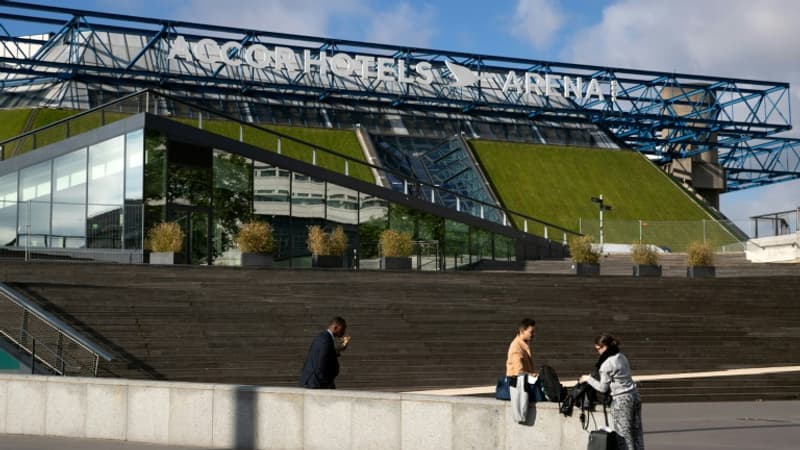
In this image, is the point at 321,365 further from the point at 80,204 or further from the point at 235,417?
the point at 80,204

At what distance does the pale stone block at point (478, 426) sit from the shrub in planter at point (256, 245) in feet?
60.0

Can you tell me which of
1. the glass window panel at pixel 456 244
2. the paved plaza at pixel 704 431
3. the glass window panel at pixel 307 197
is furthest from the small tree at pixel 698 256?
the paved plaza at pixel 704 431

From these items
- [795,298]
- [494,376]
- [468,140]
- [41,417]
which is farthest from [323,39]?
[41,417]

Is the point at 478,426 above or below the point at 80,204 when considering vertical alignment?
below

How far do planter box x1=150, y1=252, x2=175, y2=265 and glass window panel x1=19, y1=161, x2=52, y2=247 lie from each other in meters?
3.38

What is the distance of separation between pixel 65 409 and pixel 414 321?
10.8m

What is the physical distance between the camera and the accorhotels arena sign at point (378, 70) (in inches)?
2317

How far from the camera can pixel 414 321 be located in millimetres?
24062

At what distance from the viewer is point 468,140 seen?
6291 cm

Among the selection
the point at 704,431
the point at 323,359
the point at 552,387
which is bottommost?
the point at 704,431

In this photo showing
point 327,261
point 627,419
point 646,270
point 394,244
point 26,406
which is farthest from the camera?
point 646,270

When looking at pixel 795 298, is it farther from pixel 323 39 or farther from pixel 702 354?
pixel 323 39

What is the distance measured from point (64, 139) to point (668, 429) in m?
21.9

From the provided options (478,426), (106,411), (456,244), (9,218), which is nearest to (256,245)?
(9,218)
